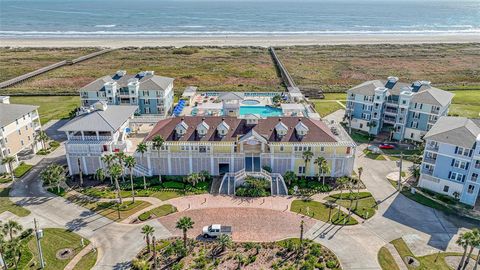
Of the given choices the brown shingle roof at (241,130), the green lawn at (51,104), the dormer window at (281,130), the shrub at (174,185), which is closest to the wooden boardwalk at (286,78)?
the brown shingle roof at (241,130)

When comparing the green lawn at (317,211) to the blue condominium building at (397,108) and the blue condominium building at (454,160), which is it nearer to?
the blue condominium building at (454,160)

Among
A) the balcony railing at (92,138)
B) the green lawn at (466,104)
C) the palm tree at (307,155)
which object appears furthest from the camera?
the green lawn at (466,104)

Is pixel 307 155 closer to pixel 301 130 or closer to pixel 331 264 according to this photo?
pixel 301 130

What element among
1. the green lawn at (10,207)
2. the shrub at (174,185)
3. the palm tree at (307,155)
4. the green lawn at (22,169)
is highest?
the palm tree at (307,155)

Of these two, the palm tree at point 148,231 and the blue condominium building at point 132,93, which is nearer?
the palm tree at point 148,231

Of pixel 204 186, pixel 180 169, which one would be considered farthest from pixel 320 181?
pixel 180 169

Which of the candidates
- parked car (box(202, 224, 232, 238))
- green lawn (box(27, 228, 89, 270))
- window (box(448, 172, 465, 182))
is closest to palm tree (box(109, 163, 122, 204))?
green lawn (box(27, 228, 89, 270))

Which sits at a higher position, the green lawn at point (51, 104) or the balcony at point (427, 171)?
the green lawn at point (51, 104)

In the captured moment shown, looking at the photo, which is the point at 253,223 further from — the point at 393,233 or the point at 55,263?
the point at 55,263
